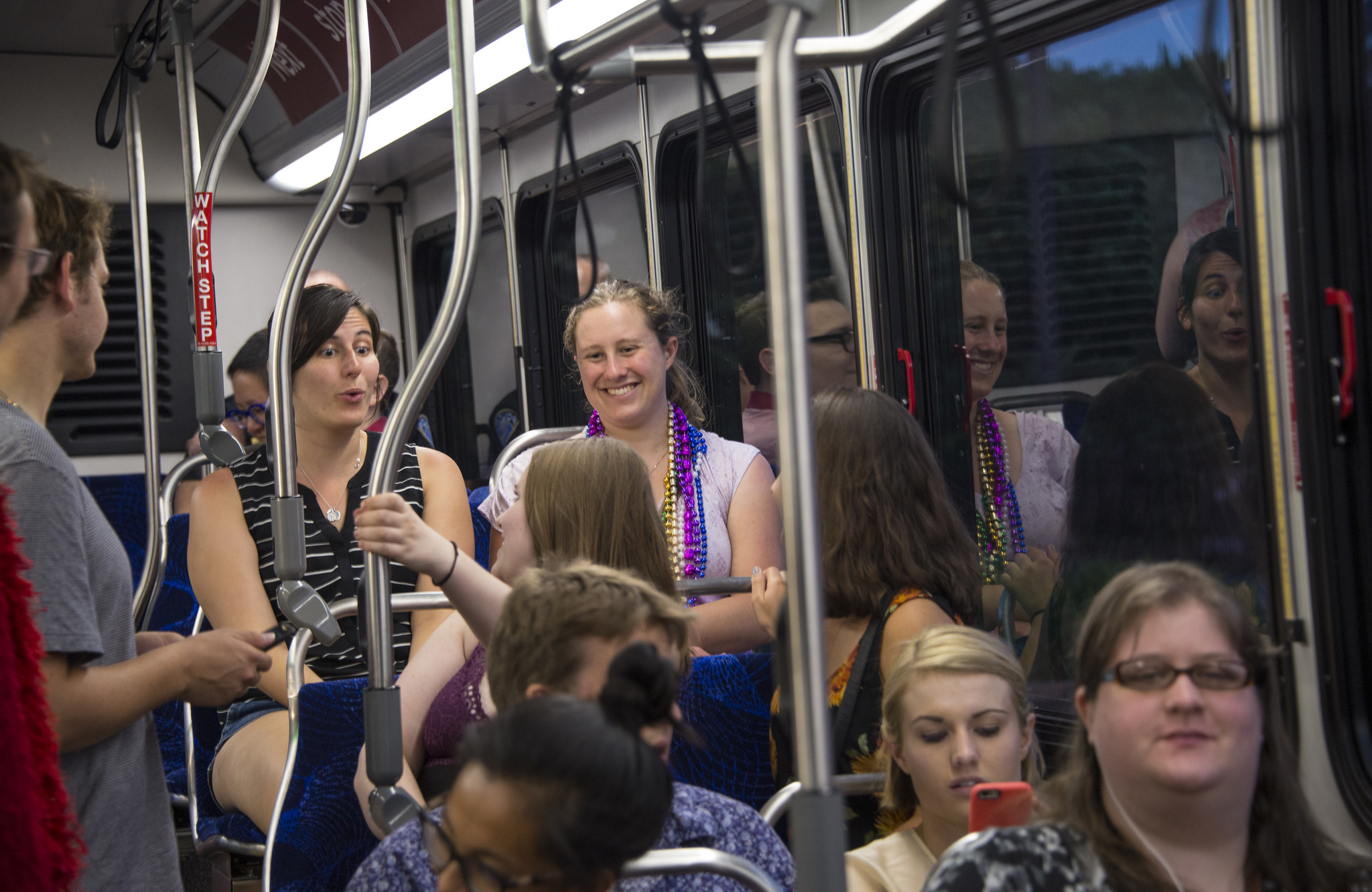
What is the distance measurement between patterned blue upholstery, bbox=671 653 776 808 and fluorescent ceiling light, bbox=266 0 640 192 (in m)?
2.01

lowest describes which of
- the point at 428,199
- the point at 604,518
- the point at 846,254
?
the point at 604,518

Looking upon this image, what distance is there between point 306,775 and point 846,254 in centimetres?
229

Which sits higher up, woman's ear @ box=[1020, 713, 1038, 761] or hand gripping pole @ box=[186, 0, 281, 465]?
hand gripping pole @ box=[186, 0, 281, 465]

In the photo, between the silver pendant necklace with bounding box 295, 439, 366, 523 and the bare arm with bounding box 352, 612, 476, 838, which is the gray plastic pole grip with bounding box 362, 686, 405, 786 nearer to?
the bare arm with bounding box 352, 612, 476, 838

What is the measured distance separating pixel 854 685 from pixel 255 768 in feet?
3.97

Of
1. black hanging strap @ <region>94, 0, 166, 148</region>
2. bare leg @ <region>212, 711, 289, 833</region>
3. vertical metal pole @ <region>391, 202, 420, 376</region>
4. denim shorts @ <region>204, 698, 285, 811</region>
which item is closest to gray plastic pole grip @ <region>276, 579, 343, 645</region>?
bare leg @ <region>212, 711, 289, 833</region>

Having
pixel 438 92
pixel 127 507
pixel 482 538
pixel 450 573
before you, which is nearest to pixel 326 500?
pixel 482 538

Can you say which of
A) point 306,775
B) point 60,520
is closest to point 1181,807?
point 60,520

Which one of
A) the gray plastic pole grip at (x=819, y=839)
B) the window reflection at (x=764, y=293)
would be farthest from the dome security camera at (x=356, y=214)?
the gray plastic pole grip at (x=819, y=839)

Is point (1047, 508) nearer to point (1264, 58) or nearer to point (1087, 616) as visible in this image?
point (1264, 58)

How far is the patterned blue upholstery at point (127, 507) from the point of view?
5.56 m

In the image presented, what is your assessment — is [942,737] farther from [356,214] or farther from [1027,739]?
[356,214]

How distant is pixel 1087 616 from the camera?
1448 mm

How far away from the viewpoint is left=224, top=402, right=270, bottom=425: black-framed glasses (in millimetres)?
4957
